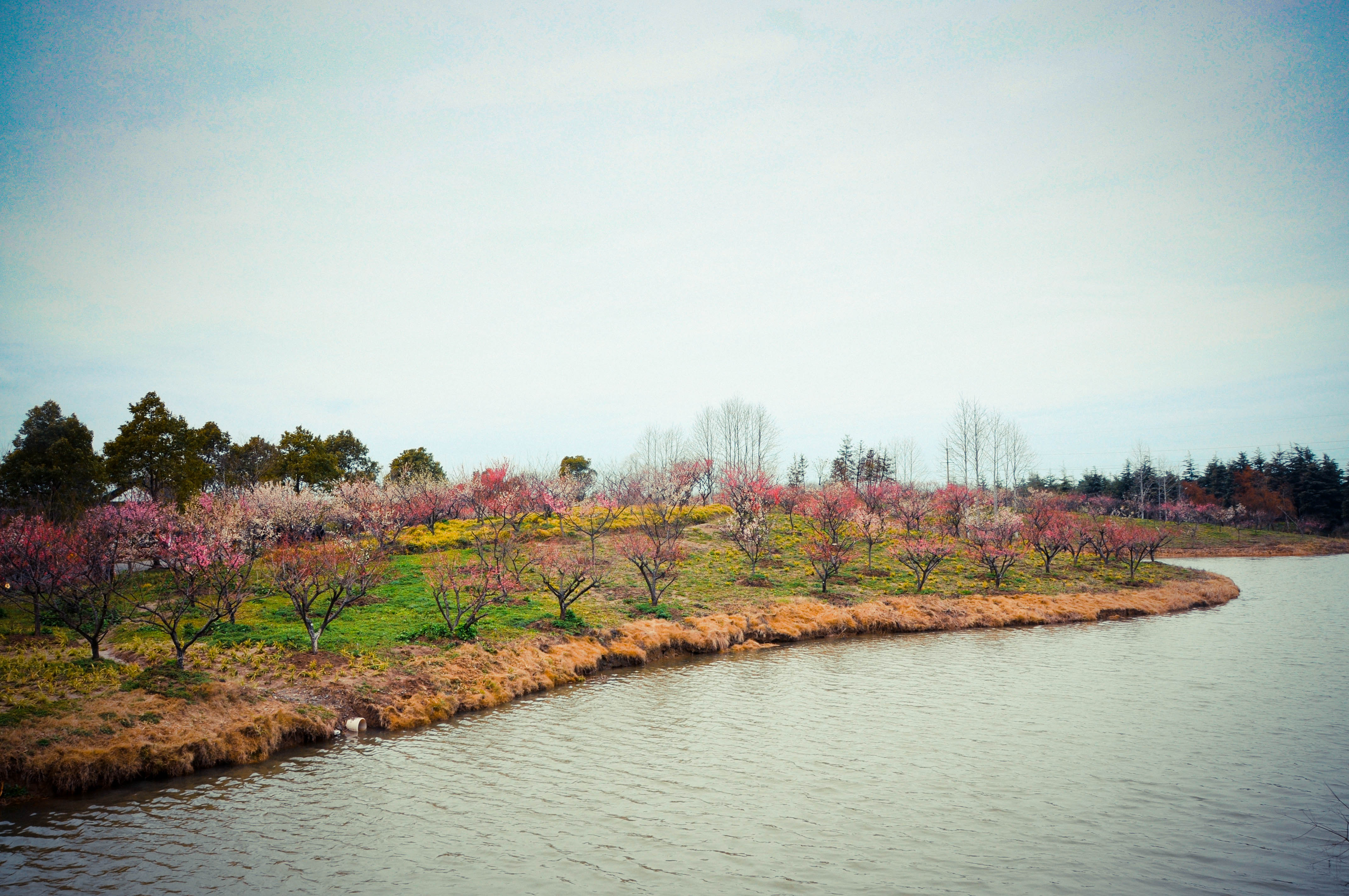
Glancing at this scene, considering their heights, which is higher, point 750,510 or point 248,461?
point 248,461

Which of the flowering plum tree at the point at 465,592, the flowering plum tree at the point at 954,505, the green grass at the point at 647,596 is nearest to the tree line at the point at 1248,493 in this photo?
the flowering plum tree at the point at 954,505

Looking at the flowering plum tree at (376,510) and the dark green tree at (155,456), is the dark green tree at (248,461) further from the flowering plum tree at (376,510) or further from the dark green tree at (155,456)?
the dark green tree at (155,456)

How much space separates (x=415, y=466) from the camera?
69.9 meters

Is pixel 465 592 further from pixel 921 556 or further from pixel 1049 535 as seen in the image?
pixel 1049 535

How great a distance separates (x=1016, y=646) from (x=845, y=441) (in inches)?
Answer: 2876

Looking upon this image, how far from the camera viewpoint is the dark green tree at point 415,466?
66125 mm

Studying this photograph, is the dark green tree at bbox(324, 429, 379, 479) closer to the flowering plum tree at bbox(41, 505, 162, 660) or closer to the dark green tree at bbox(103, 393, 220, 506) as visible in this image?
the dark green tree at bbox(103, 393, 220, 506)

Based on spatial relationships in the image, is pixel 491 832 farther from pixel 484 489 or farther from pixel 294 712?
pixel 484 489

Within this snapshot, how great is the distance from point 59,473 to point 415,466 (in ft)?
109

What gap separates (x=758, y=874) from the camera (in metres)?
9.80

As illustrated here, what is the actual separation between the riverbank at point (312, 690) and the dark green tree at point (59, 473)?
28020mm

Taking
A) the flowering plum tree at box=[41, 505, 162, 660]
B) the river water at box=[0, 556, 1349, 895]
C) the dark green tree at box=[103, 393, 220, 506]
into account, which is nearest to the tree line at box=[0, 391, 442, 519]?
the dark green tree at box=[103, 393, 220, 506]

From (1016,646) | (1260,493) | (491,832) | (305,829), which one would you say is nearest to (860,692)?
(1016,646)

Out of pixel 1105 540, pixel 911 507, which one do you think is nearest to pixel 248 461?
pixel 911 507
